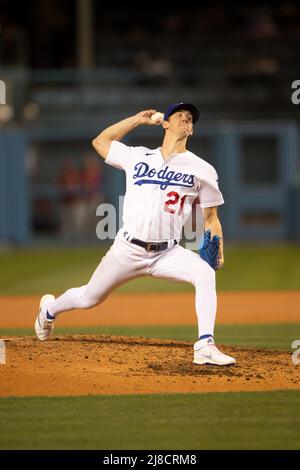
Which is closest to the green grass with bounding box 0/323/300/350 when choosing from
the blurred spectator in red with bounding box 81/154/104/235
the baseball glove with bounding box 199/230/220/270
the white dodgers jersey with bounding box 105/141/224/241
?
the baseball glove with bounding box 199/230/220/270

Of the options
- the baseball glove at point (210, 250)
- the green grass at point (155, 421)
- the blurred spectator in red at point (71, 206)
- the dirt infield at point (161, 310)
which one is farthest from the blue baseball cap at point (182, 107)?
the blurred spectator in red at point (71, 206)

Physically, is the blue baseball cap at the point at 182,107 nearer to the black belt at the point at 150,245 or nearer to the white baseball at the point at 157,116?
the white baseball at the point at 157,116

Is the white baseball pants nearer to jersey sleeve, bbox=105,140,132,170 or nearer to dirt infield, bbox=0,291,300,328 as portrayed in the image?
jersey sleeve, bbox=105,140,132,170

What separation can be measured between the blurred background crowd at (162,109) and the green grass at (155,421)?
49.6 feet

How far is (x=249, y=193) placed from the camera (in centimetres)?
2170

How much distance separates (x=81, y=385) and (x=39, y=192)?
15165 millimetres

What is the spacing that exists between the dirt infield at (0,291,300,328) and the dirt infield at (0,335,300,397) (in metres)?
2.74

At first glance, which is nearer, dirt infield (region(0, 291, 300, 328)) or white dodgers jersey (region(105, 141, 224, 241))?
white dodgers jersey (region(105, 141, 224, 241))

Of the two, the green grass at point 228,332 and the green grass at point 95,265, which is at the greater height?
the green grass at point 95,265

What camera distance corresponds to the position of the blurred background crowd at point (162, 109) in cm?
2153

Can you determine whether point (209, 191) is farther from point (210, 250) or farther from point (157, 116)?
point (157, 116)

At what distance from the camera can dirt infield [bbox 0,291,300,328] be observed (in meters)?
10.9
